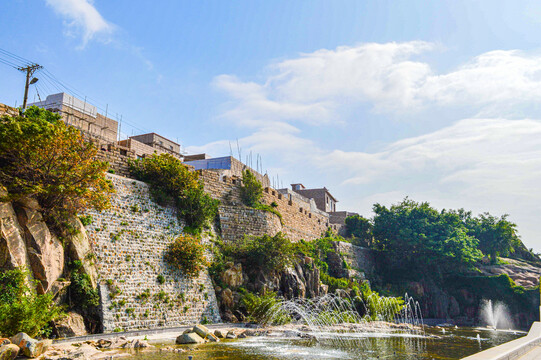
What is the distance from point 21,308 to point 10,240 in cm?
303

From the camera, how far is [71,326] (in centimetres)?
1470

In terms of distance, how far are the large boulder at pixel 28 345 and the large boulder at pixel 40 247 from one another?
302 cm

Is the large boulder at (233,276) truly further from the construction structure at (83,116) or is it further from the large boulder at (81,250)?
the construction structure at (83,116)

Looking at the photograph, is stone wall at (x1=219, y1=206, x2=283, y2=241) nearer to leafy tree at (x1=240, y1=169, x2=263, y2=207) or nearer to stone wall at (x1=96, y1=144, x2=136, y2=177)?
leafy tree at (x1=240, y1=169, x2=263, y2=207)

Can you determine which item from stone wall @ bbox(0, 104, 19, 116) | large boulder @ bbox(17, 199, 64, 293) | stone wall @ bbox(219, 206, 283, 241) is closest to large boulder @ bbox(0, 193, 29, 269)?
large boulder @ bbox(17, 199, 64, 293)

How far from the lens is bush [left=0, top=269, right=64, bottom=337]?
11922mm

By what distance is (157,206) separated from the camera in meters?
22.4

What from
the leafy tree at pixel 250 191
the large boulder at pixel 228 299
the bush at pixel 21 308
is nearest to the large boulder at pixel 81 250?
the bush at pixel 21 308

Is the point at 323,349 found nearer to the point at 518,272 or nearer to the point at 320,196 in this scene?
the point at 518,272

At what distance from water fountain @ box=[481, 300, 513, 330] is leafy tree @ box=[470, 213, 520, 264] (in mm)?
8793

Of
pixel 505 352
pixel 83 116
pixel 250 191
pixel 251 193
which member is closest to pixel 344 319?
pixel 251 193

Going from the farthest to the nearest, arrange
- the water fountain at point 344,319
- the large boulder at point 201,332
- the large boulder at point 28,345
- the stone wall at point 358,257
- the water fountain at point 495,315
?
the stone wall at point 358,257, the water fountain at point 495,315, the water fountain at point 344,319, the large boulder at point 201,332, the large boulder at point 28,345

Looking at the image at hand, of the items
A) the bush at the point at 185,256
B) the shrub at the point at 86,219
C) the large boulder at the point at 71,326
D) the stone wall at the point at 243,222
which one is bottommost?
the large boulder at the point at 71,326

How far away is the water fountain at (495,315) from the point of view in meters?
37.4
